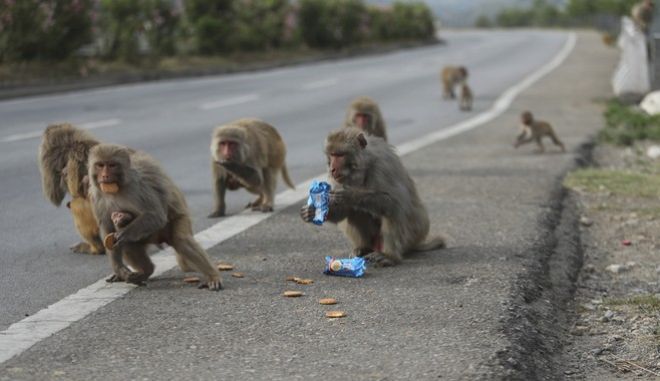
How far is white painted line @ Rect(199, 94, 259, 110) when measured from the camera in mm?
20797

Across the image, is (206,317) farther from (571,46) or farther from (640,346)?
(571,46)

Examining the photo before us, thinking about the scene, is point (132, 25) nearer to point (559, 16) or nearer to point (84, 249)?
point (84, 249)

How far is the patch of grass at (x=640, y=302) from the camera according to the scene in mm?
6673

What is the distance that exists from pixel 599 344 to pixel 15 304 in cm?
302

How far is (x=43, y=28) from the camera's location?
2430 centimetres

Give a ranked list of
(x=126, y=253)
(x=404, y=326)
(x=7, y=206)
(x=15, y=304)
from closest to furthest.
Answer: (x=404, y=326), (x=15, y=304), (x=126, y=253), (x=7, y=206)

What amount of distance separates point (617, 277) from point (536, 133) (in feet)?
22.2

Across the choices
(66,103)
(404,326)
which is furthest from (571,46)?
(404,326)

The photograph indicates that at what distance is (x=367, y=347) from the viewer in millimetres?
5379

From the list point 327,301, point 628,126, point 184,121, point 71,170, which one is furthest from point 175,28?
point 327,301

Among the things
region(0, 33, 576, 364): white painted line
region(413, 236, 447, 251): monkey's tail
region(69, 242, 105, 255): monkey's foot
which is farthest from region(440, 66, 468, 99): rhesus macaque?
region(69, 242, 105, 255): monkey's foot

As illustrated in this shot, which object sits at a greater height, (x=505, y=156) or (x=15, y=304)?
(x=15, y=304)

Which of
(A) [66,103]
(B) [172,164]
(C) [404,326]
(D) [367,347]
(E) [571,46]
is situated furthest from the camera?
(E) [571,46]

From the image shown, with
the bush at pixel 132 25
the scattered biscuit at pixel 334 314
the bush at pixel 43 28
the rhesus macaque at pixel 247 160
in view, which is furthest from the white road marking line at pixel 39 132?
the bush at pixel 132 25
